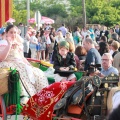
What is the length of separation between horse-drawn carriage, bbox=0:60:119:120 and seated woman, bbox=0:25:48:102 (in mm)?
613

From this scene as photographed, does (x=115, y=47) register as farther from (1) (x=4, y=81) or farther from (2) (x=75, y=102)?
(2) (x=75, y=102)

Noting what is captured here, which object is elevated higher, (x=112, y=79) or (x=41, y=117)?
(x=112, y=79)

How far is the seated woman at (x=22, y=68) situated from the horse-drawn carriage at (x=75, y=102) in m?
0.61

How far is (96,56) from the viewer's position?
957cm

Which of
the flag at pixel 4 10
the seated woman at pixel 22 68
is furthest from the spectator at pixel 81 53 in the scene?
the seated woman at pixel 22 68

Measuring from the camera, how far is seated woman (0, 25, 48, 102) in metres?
6.82

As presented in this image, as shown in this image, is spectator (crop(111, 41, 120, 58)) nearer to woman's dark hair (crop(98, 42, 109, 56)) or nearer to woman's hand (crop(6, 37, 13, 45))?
woman's dark hair (crop(98, 42, 109, 56))

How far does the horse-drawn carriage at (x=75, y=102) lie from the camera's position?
5.36 m

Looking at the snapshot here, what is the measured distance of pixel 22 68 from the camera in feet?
22.6

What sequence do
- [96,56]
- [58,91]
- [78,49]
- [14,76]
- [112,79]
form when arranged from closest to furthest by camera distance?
[112,79] → [58,91] → [14,76] → [96,56] → [78,49]

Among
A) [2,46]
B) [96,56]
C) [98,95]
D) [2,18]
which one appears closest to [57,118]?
[98,95]

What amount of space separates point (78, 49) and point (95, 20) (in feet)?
161

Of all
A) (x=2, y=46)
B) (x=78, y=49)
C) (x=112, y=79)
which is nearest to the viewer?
(x=112, y=79)

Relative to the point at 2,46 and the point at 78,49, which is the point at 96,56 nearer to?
the point at 78,49
